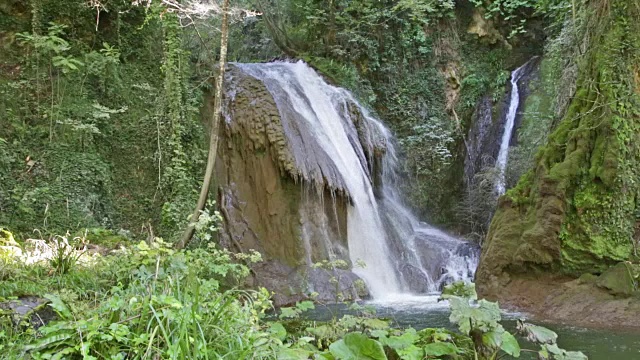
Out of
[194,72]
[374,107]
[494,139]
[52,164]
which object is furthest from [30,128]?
[494,139]

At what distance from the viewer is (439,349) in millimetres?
3193

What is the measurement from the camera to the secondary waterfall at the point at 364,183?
35.2 ft

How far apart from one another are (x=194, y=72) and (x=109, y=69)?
7.18ft

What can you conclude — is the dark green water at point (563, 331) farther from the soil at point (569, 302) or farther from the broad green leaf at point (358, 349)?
the broad green leaf at point (358, 349)

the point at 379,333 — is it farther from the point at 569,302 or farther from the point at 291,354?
the point at 569,302

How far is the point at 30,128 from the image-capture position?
793 centimetres

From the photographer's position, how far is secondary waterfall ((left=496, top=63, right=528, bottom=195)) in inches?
488

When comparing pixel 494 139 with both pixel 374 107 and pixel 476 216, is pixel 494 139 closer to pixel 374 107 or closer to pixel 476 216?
pixel 476 216

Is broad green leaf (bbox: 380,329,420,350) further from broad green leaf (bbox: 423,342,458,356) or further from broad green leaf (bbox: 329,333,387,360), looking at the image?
broad green leaf (bbox: 329,333,387,360)

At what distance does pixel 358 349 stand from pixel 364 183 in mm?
9144

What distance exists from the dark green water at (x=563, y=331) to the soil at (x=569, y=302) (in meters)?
0.35

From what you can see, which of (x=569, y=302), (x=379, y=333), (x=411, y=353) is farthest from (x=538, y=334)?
(x=569, y=302)

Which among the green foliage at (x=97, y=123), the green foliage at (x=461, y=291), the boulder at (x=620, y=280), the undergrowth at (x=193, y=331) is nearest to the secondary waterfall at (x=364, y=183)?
the green foliage at (x=97, y=123)

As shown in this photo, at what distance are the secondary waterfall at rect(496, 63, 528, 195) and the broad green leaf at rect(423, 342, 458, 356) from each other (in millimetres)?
9826
